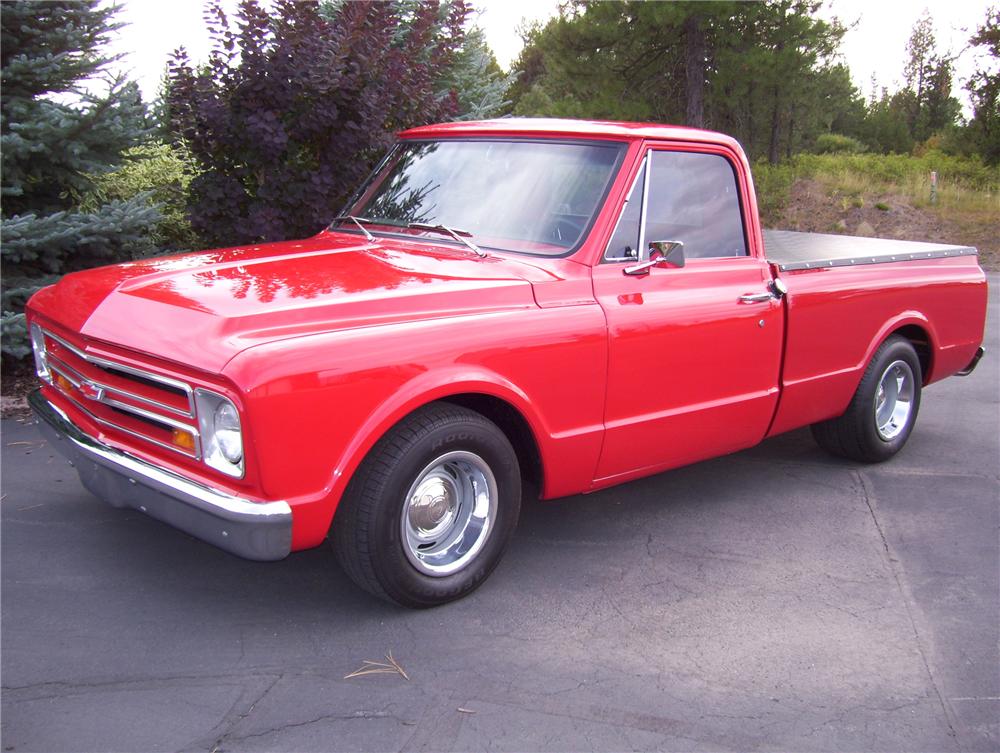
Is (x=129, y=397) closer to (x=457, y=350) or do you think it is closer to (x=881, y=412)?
(x=457, y=350)

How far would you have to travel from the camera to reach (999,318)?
10.6 m

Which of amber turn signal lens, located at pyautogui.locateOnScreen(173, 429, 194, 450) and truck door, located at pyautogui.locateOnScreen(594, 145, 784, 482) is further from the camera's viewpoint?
truck door, located at pyautogui.locateOnScreen(594, 145, 784, 482)

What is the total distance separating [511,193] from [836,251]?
2.26 metres

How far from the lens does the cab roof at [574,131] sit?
13.8ft

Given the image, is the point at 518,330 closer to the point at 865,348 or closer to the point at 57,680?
the point at 57,680

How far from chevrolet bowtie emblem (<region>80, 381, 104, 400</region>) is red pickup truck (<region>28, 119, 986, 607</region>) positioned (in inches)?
0.4

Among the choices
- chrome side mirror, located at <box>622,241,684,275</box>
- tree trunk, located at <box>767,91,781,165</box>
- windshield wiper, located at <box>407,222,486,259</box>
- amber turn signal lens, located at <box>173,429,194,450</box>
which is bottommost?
amber turn signal lens, located at <box>173,429,194,450</box>

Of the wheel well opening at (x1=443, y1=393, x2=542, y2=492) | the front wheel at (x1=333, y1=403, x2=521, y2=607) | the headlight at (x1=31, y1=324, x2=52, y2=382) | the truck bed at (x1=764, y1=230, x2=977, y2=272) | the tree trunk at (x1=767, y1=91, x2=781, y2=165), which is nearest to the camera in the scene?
the front wheel at (x1=333, y1=403, x2=521, y2=607)

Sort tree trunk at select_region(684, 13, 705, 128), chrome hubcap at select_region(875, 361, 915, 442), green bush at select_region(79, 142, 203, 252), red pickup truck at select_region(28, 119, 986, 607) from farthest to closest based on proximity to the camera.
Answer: tree trunk at select_region(684, 13, 705, 128) → green bush at select_region(79, 142, 203, 252) → chrome hubcap at select_region(875, 361, 915, 442) → red pickup truck at select_region(28, 119, 986, 607)

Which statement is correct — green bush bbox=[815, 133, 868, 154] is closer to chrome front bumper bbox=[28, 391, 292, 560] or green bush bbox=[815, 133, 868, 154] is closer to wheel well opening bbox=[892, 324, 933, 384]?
wheel well opening bbox=[892, 324, 933, 384]

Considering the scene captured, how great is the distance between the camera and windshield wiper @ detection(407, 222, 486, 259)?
4035mm

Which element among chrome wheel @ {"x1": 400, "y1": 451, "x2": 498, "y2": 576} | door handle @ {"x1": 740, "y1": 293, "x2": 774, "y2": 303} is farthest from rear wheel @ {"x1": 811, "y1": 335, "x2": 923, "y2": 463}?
chrome wheel @ {"x1": 400, "y1": 451, "x2": 498, "y2": 576}

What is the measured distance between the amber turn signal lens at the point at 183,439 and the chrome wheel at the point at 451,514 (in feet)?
2.69

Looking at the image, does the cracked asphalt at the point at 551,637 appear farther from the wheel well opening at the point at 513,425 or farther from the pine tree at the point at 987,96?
the pine tree at the point at 987,96
